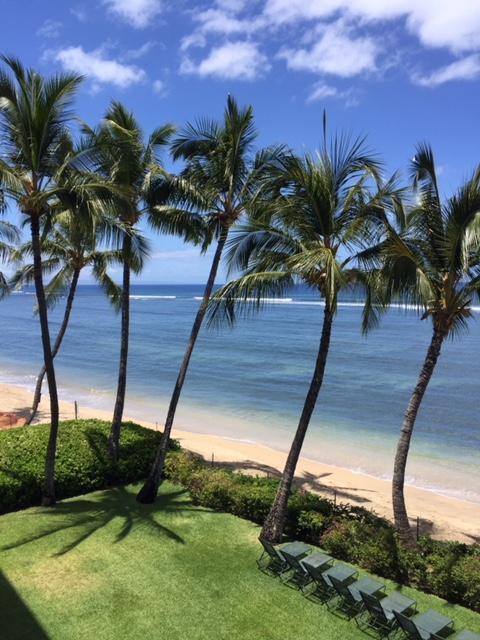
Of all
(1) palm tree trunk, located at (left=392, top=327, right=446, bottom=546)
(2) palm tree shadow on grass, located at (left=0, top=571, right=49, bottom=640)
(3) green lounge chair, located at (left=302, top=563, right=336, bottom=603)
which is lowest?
(2) palm tree shadow on grass, located at (left=0, top=571, right=49, bottom=640)

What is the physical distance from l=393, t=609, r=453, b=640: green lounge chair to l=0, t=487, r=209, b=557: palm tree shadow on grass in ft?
15.0

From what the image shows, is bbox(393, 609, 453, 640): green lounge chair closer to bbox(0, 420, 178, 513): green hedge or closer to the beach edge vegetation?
the beach edge vegetation

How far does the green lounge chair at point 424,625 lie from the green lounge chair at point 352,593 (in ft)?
2.33

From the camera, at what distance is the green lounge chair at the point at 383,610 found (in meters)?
7.78

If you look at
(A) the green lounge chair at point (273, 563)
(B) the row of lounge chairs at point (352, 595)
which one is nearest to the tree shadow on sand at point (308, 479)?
(B) the row of lounge chairs at point (352, 595)

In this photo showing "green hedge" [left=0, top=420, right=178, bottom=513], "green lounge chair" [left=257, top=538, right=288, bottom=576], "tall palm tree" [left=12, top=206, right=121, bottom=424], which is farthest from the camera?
"tall palm tree" [left=12, top=206, right=121, bottom=424]

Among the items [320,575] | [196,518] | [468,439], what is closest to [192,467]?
[196,518]

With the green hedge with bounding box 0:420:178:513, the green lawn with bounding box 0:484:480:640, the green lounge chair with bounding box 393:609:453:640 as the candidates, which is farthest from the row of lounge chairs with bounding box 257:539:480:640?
the green hedge with bounding box 0:420:178:513

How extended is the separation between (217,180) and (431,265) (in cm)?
533

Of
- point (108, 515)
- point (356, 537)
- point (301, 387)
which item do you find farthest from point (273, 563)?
point (301, 387)

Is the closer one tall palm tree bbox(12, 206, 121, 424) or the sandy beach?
the sandy beach

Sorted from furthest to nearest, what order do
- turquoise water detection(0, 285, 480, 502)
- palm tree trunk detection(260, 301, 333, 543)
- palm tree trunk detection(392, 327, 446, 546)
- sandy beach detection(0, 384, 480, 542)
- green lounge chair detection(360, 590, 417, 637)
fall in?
turquoise water detection(0, 285, 480, 502) → sandy beach detection(0, 384, 480, 542) → palm tree trunk detection(260, 301, 333, 543) → palm tree trunk detection(392, 327, 446, 546) → green lounge chair detection(360, 590, 417, 637)

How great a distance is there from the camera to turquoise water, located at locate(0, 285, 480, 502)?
21344 mm

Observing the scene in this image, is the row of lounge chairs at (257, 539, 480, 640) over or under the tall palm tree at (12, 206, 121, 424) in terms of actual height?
under
